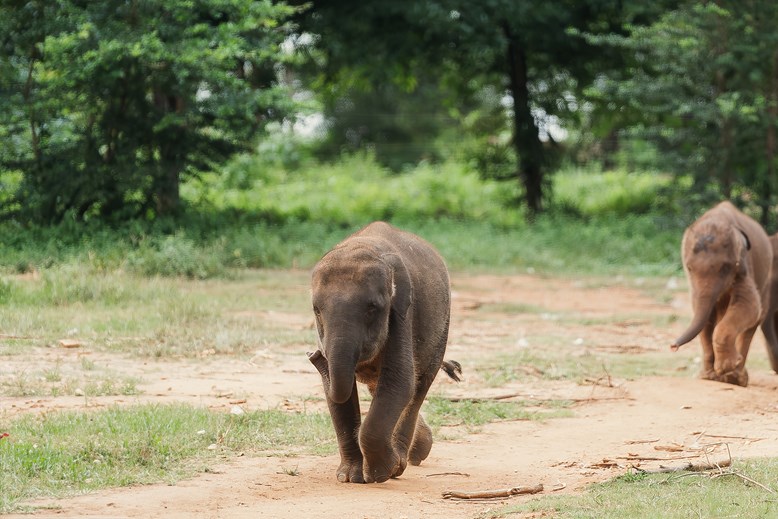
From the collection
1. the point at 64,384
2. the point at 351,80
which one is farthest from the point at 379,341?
the point at 351,80

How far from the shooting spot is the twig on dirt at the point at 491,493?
6812mm

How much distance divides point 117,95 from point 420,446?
12.6 metres

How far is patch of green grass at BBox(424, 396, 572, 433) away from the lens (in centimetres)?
938

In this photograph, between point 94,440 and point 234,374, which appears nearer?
point 94,440

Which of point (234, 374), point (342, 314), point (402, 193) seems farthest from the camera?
point (402, 193)

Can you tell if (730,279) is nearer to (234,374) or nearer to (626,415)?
(626,415)

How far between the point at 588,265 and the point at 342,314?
48.7 ft

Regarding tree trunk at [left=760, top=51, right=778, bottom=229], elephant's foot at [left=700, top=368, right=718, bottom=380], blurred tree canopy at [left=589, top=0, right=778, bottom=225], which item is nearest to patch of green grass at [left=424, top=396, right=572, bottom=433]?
elephant's foot at [left=700, top=368, right=718, bottom=380]

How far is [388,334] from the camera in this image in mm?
6961

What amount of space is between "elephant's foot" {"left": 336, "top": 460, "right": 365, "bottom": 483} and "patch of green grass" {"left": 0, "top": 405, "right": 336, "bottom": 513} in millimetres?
906

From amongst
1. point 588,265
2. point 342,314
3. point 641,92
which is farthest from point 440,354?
point 641,92

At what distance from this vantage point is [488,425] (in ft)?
30.8

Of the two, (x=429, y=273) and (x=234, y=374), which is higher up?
(x=429, y=273)

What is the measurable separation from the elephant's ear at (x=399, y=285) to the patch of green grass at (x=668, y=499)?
1.27 meters
